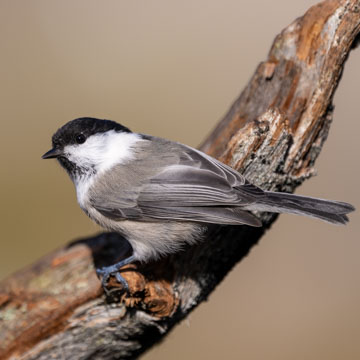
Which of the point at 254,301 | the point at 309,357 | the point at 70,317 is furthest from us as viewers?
A: the point at 254,301

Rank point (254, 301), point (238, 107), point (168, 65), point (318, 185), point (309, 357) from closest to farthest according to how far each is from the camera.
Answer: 1. point (238, 107)
2. point (309, 357)
3. point (254, 301)
4. point (318, 185)
5. point (168, 65)

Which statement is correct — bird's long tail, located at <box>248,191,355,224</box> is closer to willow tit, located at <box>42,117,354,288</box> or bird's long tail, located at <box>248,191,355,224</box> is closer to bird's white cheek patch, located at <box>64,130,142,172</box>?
willow tit, located at <box>42,117,354,288</box>

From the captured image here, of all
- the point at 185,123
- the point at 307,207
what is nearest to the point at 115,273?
the point at 307,207

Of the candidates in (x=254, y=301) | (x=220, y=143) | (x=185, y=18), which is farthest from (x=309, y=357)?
(x=185, y=18)

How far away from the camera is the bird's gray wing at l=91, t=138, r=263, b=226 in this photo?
2.65 meters

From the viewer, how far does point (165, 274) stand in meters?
2.88

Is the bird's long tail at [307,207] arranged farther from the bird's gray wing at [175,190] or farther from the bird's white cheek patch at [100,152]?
the bird's white cheek patch at [100,152]

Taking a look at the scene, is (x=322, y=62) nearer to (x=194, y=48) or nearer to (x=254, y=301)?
(x=254, y=301)

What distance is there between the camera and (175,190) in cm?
275

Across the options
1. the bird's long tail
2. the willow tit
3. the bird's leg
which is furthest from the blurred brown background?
the bird's long tail

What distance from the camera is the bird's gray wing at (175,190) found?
2646mm

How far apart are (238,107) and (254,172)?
568 millimetres

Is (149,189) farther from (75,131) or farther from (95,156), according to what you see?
(75,131)

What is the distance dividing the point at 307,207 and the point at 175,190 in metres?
0.70
